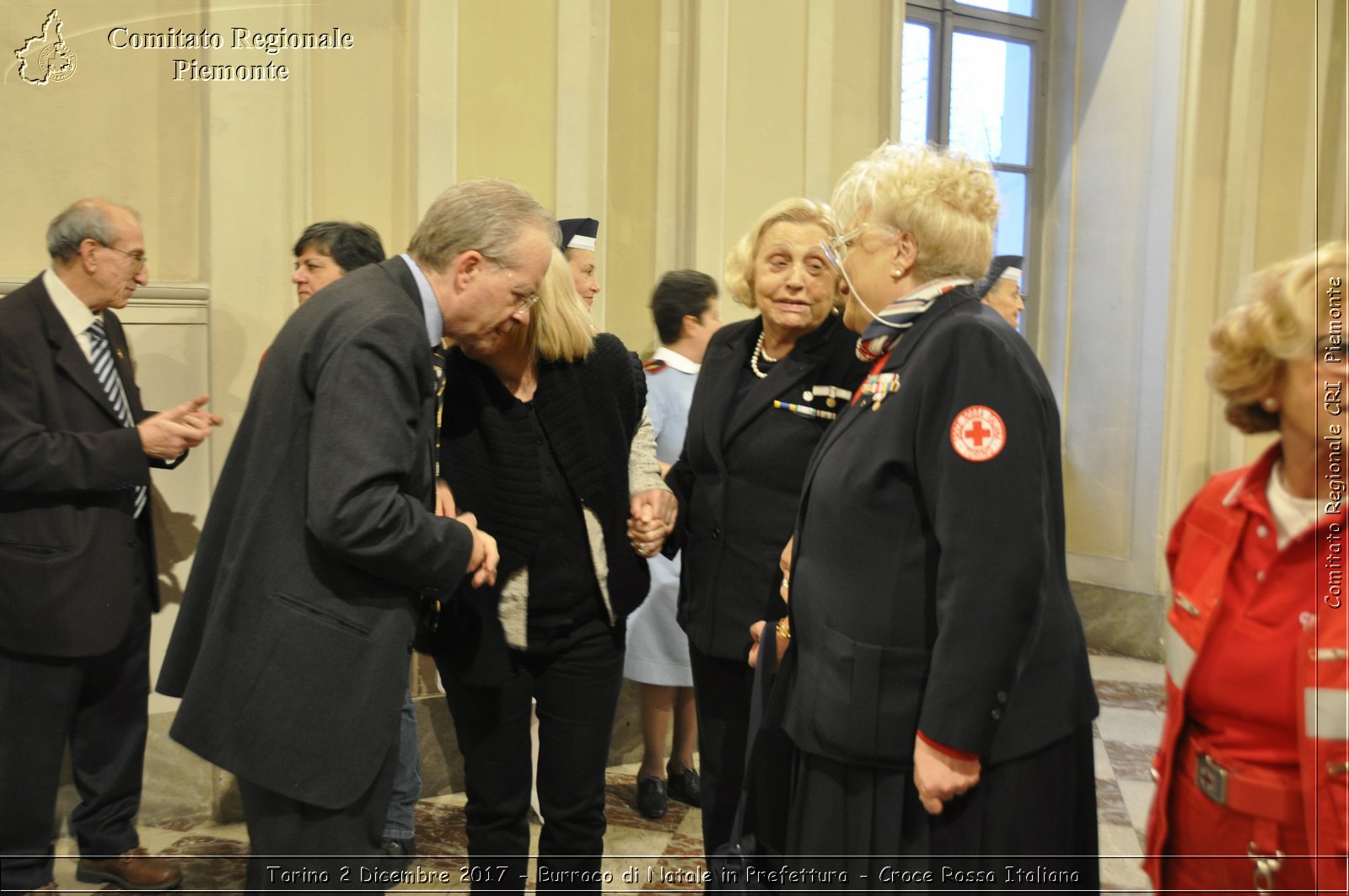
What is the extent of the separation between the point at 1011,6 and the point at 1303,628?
6.41 metres

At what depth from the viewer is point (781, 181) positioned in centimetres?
495

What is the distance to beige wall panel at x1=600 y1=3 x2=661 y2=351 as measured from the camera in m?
4.71

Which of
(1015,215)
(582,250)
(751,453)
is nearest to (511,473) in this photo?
(751,453)

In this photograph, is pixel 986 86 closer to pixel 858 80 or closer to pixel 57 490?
pixel 858 80

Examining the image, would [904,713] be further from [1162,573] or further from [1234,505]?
[1162,573]

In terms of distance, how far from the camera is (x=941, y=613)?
1771 millimetres

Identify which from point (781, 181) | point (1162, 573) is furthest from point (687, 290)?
point (1162, 573)

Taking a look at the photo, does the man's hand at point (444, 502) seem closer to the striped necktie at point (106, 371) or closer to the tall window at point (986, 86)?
the striped necktie at point (106, 371)

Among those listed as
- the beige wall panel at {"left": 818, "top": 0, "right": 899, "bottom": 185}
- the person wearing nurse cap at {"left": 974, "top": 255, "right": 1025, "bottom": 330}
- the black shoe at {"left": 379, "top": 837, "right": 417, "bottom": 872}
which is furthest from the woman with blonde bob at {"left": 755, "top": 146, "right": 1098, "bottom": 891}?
the beige wall panel at {"left": 818, "top": 0, "right": 899, "bottom": 185}

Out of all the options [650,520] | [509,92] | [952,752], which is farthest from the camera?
[509,92]

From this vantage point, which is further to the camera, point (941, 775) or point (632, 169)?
point (632, 169)

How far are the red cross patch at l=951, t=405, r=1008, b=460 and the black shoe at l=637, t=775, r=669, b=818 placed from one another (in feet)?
8.18

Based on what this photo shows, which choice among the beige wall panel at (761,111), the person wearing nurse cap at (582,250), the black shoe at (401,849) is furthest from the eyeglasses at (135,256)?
the beige wall panel at (761,111)

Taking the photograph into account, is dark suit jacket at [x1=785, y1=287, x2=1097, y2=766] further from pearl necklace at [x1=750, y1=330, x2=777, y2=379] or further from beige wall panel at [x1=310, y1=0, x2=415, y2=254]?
beige wall panel at [x1=310, y1=0, x2=415, y2=254]
